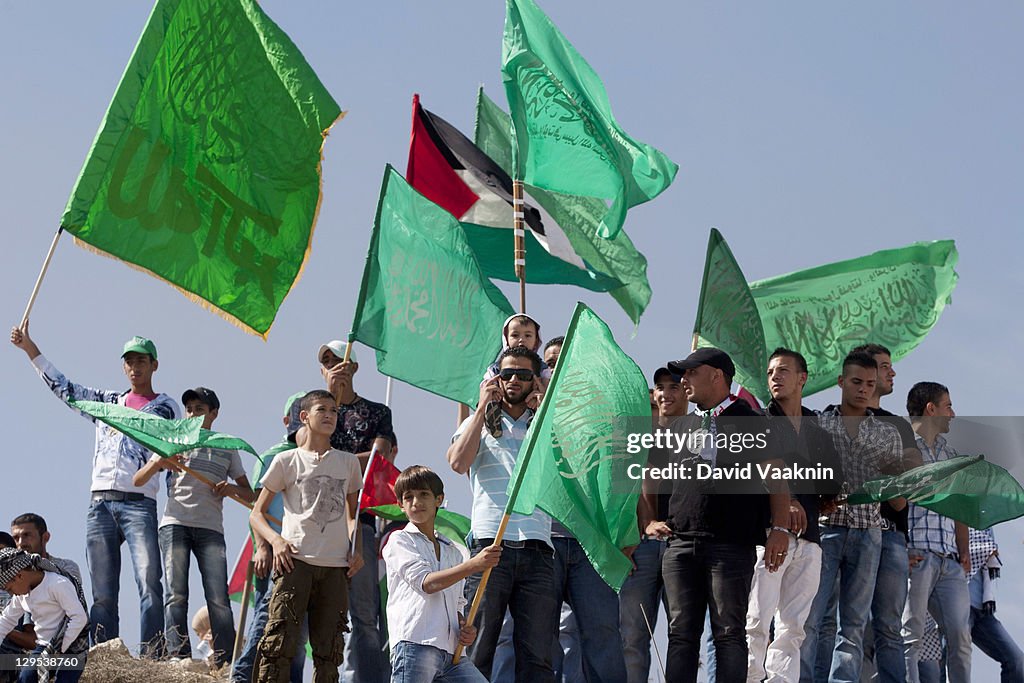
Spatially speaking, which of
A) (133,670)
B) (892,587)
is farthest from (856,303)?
(133,670)

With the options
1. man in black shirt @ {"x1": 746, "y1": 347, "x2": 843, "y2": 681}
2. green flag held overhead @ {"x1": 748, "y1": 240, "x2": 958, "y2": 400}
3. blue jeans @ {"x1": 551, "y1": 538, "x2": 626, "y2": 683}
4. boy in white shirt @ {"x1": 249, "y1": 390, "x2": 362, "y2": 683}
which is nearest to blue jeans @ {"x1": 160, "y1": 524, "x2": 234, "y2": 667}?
boy in white shirt @ {"x1": 249, "y1": 390, "x2": 362, "y2": 683}

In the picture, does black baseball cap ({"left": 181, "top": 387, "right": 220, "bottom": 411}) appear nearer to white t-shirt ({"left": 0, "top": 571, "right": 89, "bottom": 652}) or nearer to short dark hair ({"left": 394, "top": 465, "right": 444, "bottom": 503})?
white t-shirt ({"left": 0, "top": 571, "right": 89, "bottom": 652})

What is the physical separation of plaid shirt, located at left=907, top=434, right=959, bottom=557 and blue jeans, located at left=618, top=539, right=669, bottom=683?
193 cm

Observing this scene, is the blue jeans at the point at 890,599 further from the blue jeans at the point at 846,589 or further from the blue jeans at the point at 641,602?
the blue jeans at the point at 641,602

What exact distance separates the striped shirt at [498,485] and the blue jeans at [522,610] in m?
0.08

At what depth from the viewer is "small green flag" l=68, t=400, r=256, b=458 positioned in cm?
977

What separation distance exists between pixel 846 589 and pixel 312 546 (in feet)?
11.0

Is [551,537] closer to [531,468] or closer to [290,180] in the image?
[531,468]

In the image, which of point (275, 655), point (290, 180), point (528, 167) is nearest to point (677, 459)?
point (275, 655)

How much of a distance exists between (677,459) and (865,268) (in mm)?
5644

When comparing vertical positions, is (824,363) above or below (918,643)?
above

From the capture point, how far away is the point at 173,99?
A: 10.6 m

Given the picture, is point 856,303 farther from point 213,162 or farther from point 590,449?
point 213,162

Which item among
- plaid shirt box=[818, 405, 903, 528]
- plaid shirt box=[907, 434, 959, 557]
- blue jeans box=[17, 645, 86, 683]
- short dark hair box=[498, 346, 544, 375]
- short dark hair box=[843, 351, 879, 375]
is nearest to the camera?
short dark hair box=[498, 346, 544, 375]
